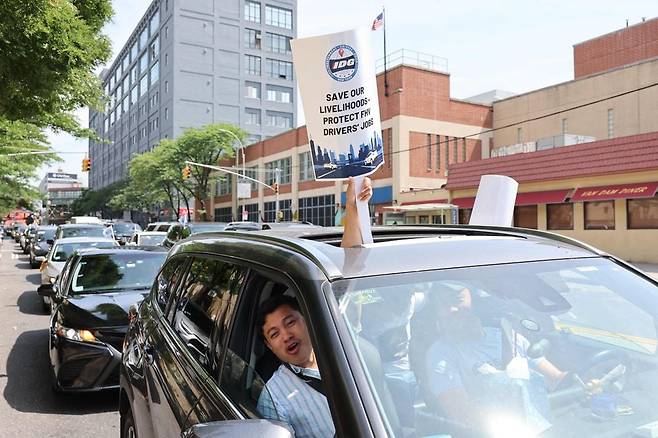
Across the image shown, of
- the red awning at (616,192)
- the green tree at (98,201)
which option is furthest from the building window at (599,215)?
the green tree at (98,201)

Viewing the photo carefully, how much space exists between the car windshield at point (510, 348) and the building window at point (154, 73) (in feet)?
302

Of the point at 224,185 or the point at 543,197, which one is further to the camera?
the point at 224,185

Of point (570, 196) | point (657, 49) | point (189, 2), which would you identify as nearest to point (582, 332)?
point (570, 196)

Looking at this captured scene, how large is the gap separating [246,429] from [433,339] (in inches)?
28.9

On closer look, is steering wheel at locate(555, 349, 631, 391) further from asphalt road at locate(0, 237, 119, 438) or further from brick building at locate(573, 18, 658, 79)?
brick building at locate(573, 18, 658, 79)

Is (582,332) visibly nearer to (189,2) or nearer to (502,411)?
(502,411)

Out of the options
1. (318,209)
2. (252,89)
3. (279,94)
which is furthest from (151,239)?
(279,94)

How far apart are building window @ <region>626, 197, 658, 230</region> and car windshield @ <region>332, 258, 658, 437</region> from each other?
24947 mm

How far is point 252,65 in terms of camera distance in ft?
290

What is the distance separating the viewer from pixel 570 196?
90.3 ft

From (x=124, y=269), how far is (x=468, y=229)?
565 cm

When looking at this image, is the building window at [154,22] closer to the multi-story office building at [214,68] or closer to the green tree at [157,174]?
the multi-story office building at [214,68]

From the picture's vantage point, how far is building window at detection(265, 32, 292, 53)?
89688 millimetres

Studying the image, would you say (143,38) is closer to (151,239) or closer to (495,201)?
(151,239)
